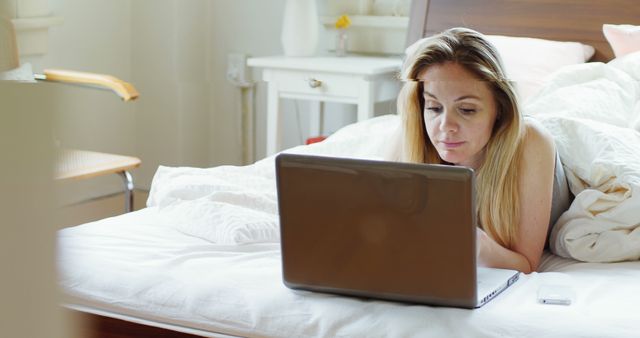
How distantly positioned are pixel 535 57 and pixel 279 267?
1.41 meters

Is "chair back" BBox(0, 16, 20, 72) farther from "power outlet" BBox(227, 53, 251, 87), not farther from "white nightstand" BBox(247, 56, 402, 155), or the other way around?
"power outlet" BBox(227, 53, 251, 87)

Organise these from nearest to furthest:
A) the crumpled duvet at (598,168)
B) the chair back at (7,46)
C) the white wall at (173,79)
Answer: the chair back at (7,46)
the crumpled duvet at (598,168)
the white wall at (173,79)

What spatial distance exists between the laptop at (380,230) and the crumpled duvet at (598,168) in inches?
12.6

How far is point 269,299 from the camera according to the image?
56.3 inches

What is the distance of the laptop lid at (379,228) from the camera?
4.33 feet

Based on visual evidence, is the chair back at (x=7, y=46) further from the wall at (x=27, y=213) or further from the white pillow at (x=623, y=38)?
the white pillow at (x=623, y=38)

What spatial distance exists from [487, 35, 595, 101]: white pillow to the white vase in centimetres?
81

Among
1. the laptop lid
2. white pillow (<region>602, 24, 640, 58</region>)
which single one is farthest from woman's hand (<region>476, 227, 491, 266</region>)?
white pillow (<region>602, 24, 640, 58</region>)

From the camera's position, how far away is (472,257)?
1.32 meters

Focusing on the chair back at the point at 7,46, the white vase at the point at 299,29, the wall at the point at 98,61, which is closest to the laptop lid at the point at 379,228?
the chair back at the point at 7,46

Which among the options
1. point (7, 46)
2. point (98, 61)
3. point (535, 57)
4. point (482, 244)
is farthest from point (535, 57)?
point (7, 46)

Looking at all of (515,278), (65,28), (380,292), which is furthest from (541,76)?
(65,28)

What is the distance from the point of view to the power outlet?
12.4 ft

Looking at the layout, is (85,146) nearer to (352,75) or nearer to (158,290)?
(352,75)
